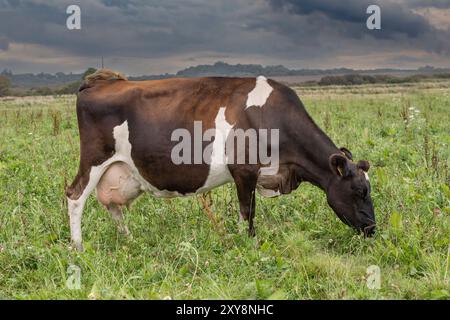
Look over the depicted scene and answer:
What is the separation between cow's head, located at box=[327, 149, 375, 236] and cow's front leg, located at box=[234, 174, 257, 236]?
3.03 feet

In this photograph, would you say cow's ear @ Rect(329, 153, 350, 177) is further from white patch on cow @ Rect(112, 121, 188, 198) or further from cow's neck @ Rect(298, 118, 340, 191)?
white patch on cow @ Rect(112, 121, 188, 198)

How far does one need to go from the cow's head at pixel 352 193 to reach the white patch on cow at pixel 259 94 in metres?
1.02

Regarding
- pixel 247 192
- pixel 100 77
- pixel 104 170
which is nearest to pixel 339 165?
pixel 247 192

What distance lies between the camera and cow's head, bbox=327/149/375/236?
19.0ft

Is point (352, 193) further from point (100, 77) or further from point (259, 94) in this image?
point (100, 77)

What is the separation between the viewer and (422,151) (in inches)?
371

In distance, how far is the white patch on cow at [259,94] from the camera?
591cm

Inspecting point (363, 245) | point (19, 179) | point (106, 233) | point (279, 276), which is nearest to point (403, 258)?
point (363, 245)

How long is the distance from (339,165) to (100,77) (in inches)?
128
